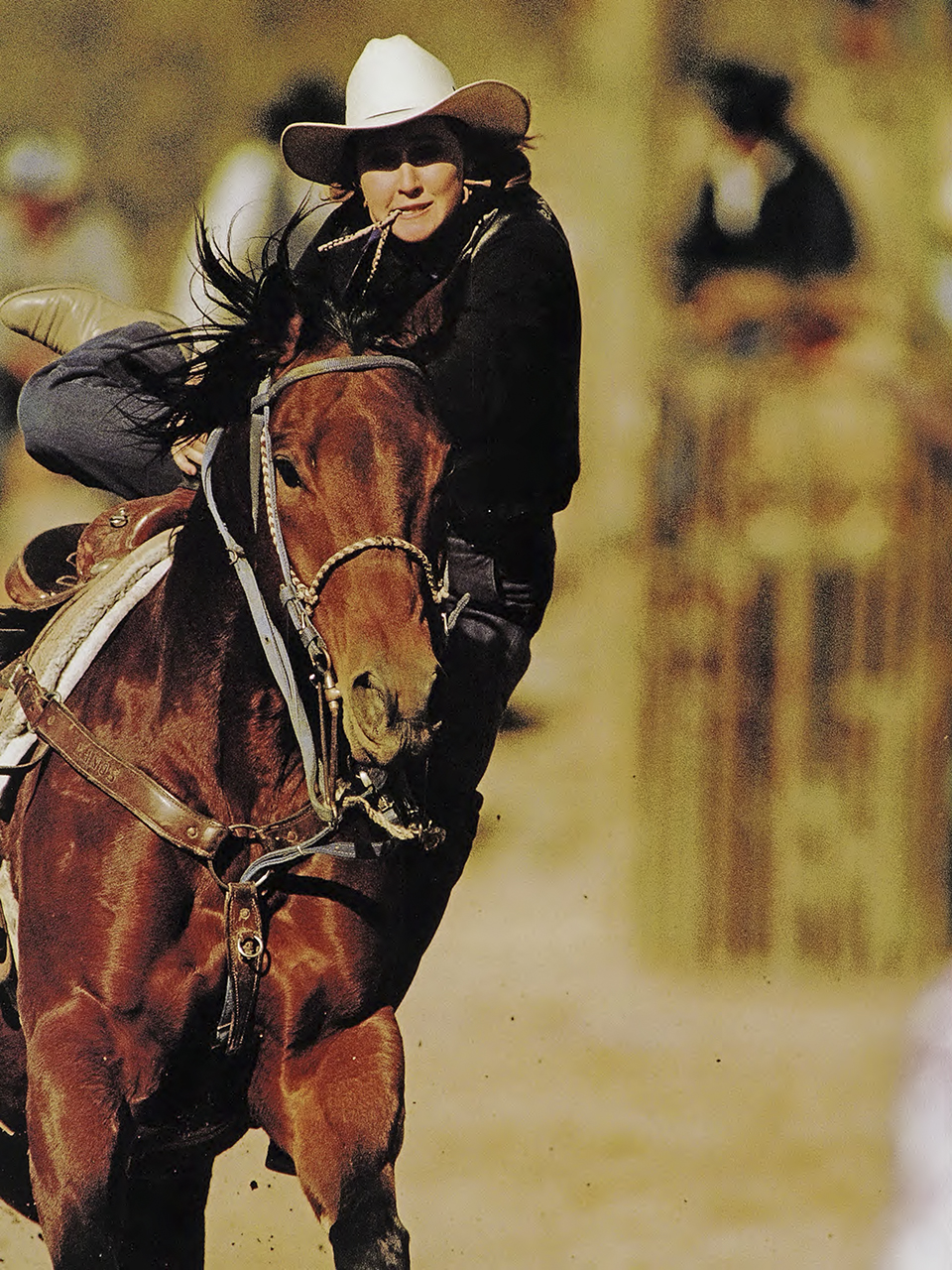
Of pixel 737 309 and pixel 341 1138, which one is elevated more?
pixel 341 1138

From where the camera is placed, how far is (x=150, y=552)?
362 cm

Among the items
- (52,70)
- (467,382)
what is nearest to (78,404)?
(467,382)

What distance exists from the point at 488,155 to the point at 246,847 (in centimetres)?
140

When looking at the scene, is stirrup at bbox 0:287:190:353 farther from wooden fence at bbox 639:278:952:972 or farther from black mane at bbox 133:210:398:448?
wooden fence at bbox 639:278:952:972

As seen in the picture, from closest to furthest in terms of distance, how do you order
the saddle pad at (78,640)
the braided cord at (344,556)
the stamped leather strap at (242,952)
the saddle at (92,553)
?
the braided cord at (344,556)
the stamped leather strap at (242,952)
the saddle pad at (78,640)
the saddle at (92,553)

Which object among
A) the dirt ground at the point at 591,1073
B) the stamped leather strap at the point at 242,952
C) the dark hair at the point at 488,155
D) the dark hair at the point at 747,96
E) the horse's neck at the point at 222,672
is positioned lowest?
the dirt ground at the point at 591,1073

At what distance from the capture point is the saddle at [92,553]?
3803 mm

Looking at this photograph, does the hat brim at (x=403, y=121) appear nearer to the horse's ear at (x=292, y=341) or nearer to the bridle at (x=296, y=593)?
the horse's ear at (x=292, y=341)

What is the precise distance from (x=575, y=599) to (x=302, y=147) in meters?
8.43

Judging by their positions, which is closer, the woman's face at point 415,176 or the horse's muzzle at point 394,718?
the horse's muzzle at point 394,718

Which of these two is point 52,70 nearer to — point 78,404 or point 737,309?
point 737,309

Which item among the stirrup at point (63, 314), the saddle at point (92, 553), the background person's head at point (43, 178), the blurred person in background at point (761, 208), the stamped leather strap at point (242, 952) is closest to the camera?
the stamped leather strap at point (242, 952)

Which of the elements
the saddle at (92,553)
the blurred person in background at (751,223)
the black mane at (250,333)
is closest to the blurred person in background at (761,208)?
the blurred person in background at (751,223)

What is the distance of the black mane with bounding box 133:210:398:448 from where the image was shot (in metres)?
3.30
